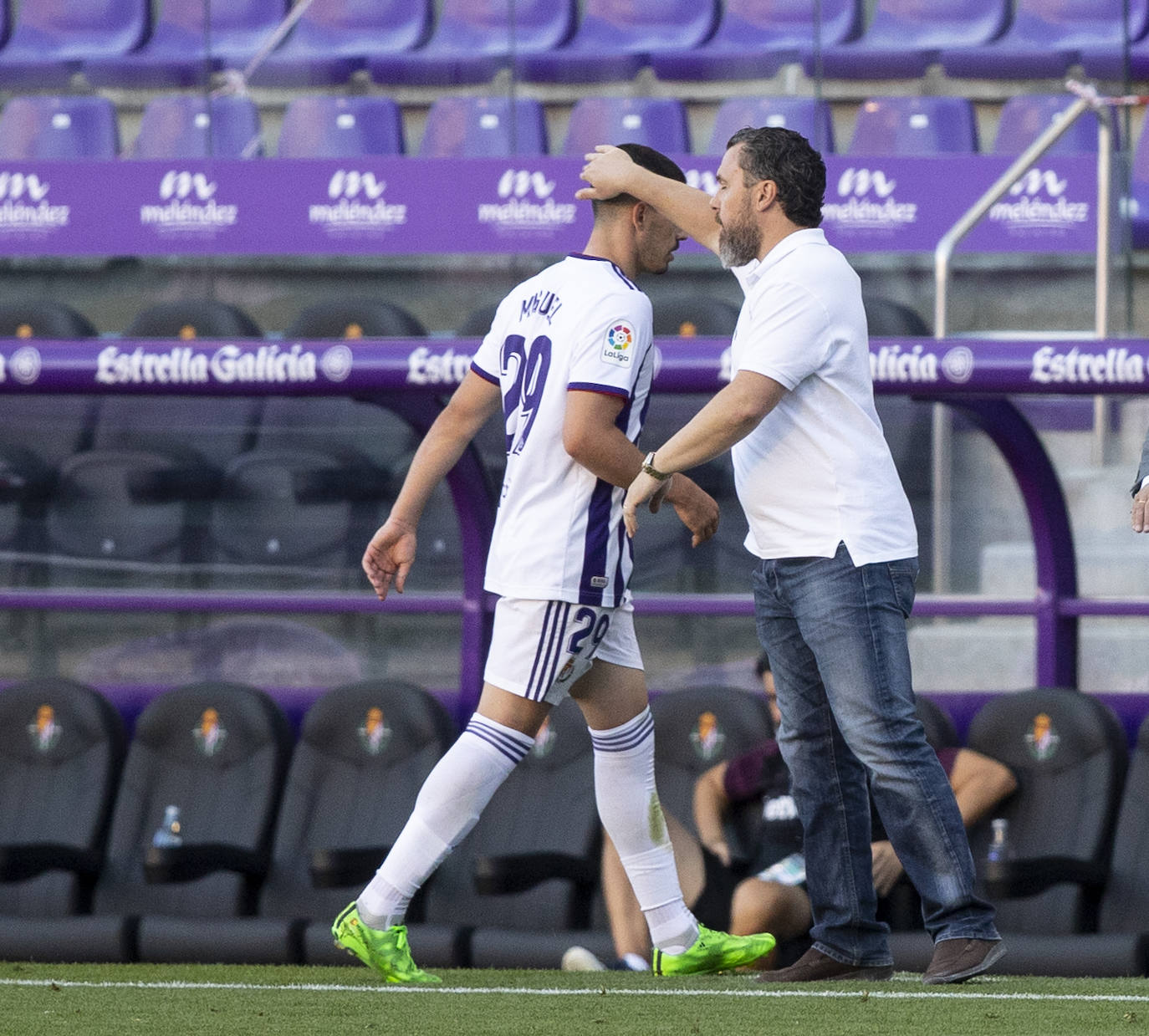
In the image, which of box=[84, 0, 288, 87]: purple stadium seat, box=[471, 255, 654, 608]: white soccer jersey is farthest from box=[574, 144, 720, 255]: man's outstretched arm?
box=[84, 0, 288, 87]: purple stadium seat

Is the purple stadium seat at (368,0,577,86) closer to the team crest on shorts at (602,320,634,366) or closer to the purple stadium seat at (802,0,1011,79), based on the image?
the purple stadium seat at (802,0,1011,79)

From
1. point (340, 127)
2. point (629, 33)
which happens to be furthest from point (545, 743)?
point (629, 33)

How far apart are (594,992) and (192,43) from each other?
262 inches

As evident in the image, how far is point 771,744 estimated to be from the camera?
18.3 feet

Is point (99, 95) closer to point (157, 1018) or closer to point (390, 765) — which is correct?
point (390, 765)

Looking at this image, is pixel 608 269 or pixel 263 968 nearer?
pixel 608 269

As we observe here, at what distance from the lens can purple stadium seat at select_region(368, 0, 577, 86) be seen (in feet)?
28.5

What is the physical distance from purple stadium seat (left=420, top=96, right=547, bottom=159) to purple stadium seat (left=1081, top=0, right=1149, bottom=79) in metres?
2.38

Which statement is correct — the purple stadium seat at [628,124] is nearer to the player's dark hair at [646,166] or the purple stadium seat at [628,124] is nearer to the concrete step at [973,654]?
the concrete step at [973,654]

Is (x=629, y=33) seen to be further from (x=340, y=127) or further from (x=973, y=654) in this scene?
(x=973, y=654)

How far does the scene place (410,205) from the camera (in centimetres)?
837

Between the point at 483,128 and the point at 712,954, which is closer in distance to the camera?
the point at 712,954

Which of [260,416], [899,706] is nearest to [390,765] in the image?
[260,416]

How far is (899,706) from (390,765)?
2851 millimetres
